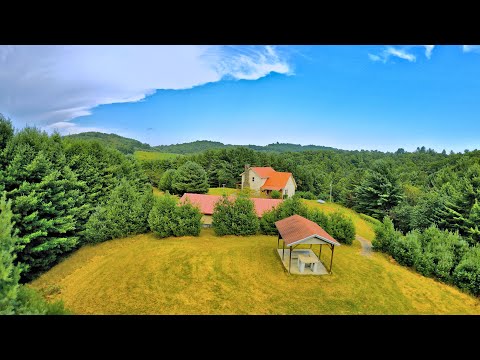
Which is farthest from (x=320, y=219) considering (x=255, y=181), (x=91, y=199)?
(x=255, y=181)

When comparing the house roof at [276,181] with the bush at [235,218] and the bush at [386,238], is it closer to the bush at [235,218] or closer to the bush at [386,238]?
the bush at [235,218]

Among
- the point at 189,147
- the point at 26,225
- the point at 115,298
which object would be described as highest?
the point at 189,147

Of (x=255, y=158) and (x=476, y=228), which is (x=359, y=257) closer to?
(x=476, y=228)

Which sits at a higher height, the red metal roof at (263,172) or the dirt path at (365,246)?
the red metal roof at (263,172)

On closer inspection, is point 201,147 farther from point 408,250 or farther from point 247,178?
point 408,250

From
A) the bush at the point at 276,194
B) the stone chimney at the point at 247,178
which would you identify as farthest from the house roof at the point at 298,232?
the stone chimney at the point at 247,178
